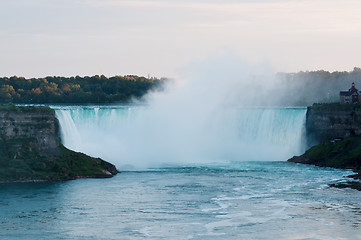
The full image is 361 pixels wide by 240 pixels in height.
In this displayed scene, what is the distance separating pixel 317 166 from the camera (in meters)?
81.8

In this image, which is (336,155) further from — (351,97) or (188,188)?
(188,188)

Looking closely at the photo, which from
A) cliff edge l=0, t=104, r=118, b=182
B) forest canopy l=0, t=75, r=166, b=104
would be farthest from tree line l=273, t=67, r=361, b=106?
cliff edge l=0, t=104, r=118, b=182

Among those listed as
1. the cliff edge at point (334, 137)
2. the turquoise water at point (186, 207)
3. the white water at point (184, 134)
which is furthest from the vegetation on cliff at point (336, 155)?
the white water at point (184, 134)

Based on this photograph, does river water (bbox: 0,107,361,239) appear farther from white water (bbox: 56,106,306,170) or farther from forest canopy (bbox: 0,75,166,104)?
forest canopy (bbox: 0,75,166,104)

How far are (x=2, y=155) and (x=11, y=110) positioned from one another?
493 centimetres

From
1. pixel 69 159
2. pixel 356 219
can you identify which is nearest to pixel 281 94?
pixel 69 159

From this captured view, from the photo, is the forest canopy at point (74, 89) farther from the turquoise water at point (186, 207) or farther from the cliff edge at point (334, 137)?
the turquoise water at point (186, 207)

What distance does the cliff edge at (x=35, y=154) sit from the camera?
69438 mm

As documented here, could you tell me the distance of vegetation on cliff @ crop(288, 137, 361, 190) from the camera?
79.2m

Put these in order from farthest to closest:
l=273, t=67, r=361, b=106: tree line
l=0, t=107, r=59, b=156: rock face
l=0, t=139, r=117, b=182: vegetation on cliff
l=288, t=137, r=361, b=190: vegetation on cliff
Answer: l=273, t=67, r=361, b=106: tree line → l=288, t=137, r=361, b=190: vegetation on cliff → l=0, t=107, r=59, b=156: rock face → l=0, t=139, r=117, b=182: vegetation on cliff

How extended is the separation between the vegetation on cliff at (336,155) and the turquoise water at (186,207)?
3.95 meters

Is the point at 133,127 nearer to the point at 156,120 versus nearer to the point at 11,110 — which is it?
the point at 156,120

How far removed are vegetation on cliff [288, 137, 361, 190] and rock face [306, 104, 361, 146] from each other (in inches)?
80.7

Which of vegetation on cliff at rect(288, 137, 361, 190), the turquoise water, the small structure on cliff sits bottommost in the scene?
the turquoise water
